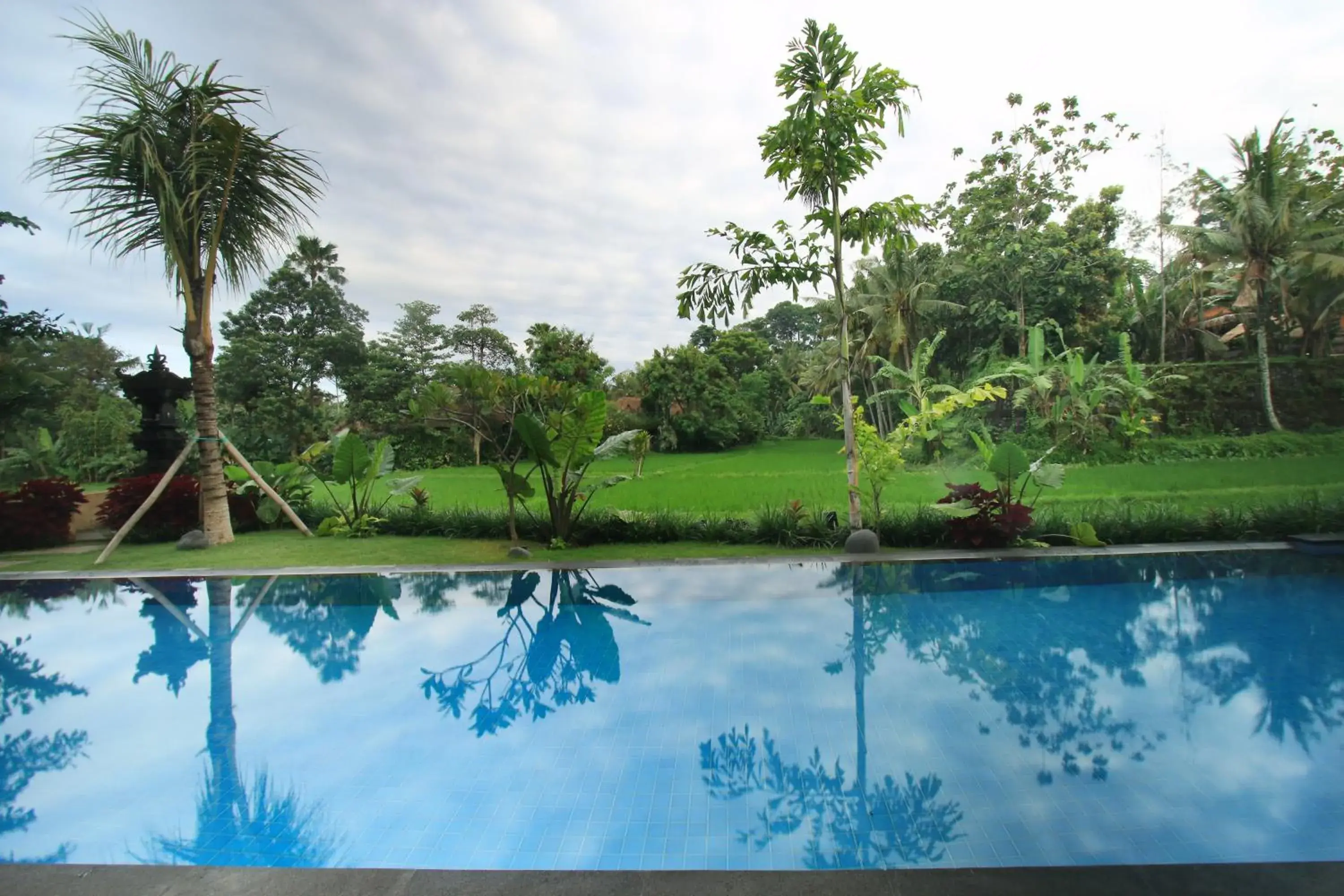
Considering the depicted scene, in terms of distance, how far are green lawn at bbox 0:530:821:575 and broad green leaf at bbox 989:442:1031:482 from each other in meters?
2.33

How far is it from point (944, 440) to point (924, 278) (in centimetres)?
595

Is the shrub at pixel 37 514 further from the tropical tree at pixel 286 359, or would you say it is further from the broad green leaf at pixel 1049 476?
the broad green leaf at pixel 1049 476

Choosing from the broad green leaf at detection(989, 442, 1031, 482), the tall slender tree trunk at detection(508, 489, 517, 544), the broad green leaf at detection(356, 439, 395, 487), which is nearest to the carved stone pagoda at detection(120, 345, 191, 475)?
the broad green leaf at detection(356, 439, 395, 487)

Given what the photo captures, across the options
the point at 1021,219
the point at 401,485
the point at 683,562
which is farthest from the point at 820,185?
the point at 1021,219

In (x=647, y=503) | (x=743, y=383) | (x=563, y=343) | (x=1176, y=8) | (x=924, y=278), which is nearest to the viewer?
(x=1176, y=8)

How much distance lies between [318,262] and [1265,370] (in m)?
27.5

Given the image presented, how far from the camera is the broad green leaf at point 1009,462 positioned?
7.12m

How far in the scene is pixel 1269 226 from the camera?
1170cm

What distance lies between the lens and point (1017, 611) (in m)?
5.32

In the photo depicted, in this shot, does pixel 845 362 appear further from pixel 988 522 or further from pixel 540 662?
pixel 540 662

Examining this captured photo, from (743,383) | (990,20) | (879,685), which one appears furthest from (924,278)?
(879,685)

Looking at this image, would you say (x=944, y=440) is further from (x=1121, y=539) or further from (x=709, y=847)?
(x=709, y=847)

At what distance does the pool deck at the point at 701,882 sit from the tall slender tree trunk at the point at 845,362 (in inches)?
214

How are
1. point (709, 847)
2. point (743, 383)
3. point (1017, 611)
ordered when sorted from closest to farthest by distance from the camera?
1. point (709, 847)
2. point (1017, 611)
3. point (743, 383)
